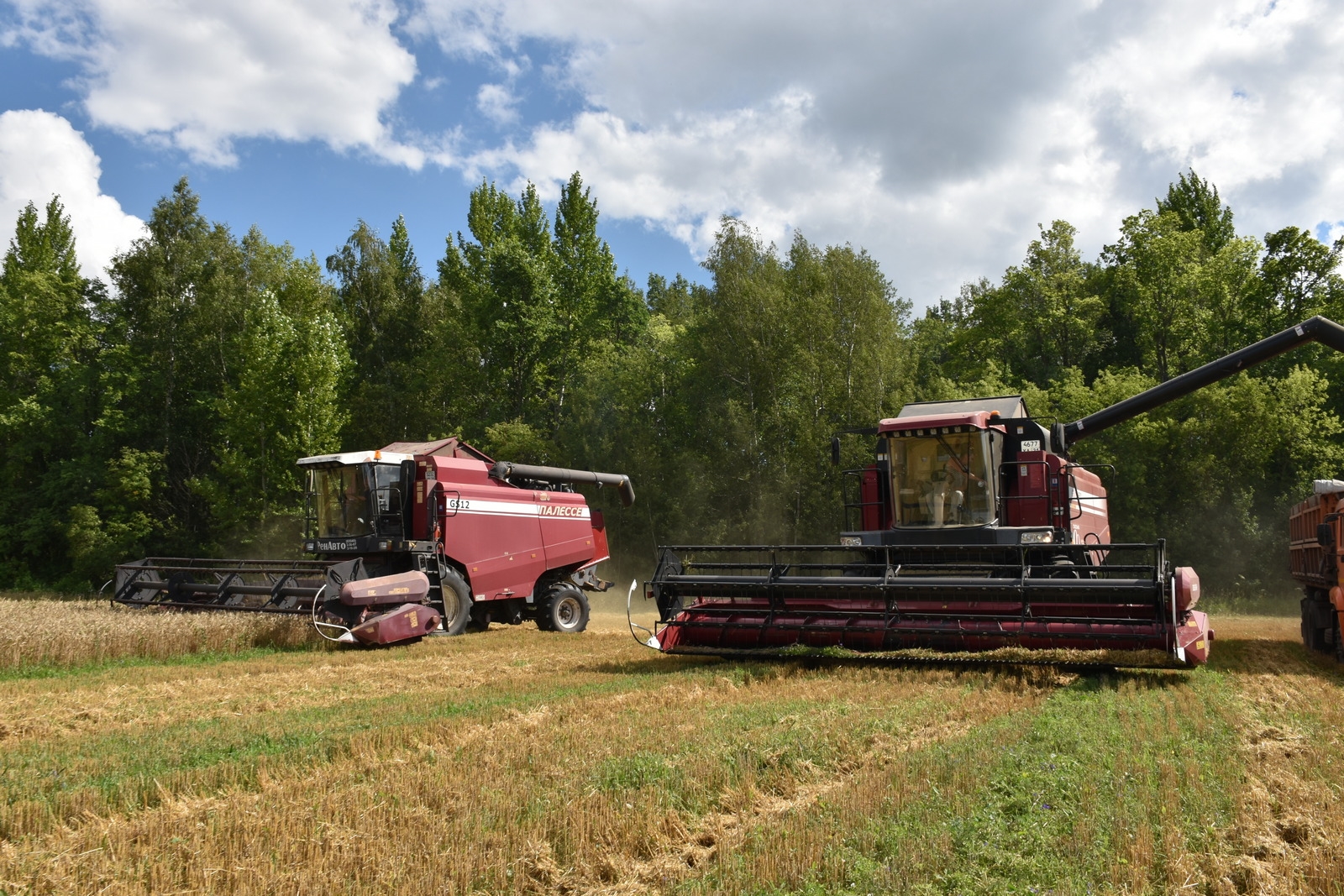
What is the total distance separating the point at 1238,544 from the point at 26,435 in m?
37.0

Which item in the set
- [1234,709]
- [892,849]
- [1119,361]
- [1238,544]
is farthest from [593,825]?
[1119,361]

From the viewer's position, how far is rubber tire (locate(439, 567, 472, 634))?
546 inches

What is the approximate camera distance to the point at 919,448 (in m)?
11.8

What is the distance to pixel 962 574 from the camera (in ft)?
32.5

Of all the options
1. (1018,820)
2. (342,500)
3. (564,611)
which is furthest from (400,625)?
(1018,820)

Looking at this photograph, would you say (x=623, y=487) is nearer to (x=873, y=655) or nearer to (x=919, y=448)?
(x=919, y=448)

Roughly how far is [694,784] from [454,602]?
32.1 feet

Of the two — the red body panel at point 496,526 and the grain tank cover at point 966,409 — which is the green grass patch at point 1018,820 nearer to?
the grain tank cover at point 966,409

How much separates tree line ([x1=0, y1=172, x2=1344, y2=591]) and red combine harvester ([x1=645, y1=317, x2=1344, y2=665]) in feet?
43.5

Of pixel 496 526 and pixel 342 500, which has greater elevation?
pixel 342 500

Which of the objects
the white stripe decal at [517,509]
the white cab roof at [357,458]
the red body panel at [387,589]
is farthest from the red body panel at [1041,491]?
the white cab roof at [357,458]

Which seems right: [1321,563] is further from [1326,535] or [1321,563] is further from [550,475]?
[550,475]

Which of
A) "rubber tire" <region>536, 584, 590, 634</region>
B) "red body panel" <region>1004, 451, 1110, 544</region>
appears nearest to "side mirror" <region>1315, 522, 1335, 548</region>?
"red body panel" <region>1004, 451, 1110, 544</region>

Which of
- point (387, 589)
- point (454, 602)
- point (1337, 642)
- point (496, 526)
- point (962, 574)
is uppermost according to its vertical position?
point (496, 526)
